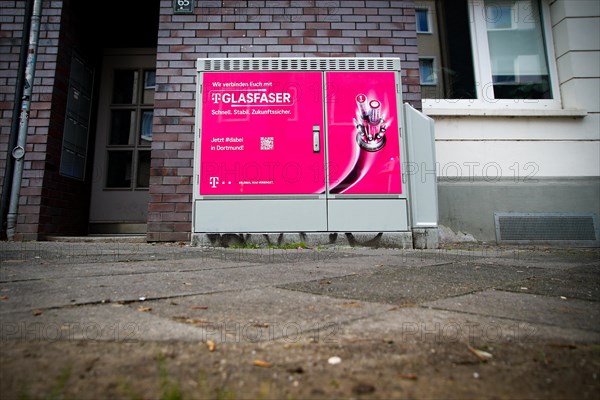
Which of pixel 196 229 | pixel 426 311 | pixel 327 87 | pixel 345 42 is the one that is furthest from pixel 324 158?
pixel 426 311

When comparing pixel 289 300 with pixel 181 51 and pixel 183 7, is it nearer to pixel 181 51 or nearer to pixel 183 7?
pixel 181 51

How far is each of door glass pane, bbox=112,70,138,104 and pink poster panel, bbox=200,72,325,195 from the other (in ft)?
8.62

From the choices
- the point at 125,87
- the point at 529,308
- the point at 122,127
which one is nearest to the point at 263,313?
the point at 529,308

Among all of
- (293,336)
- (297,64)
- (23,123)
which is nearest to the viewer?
(293,336)

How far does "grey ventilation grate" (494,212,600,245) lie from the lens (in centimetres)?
452

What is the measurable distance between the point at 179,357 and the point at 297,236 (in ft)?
9.18

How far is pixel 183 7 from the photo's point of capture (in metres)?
4.66

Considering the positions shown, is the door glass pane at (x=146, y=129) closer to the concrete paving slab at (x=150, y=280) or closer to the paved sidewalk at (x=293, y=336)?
the concrete paving slab at (x=150, y=280)

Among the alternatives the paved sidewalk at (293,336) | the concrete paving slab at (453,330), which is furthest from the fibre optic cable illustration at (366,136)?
the concrete paving slab at (453,330)

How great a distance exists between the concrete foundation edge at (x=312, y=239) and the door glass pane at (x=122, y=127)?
2.99 m

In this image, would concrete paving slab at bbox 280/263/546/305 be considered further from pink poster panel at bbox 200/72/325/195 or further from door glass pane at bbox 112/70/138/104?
door glass pane at bbox 112/70/138/104

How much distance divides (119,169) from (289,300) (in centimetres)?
512

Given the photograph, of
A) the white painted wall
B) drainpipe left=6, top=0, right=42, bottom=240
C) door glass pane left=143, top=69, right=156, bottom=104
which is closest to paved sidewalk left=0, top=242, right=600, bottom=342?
drainpipe left=6, top=0, right=42, bottom=240

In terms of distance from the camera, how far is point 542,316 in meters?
1.32
